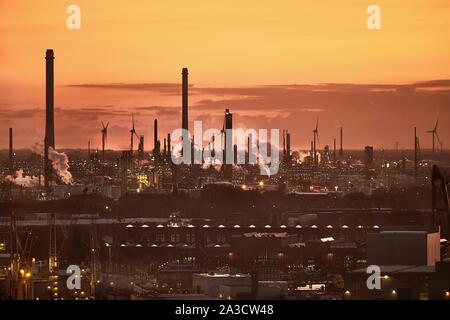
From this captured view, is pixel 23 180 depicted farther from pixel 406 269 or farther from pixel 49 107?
pixel 406 269

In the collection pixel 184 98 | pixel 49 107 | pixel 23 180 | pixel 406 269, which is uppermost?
pixel 184 98

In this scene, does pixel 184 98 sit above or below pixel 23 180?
above

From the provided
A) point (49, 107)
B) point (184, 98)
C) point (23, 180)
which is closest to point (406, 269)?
point (49, 107)

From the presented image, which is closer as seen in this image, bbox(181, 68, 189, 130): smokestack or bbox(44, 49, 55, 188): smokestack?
bbox(44, 49, 55, 188): smokestack

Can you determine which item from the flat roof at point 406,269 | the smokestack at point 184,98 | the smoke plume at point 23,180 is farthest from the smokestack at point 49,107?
the flat roof at point 406,269

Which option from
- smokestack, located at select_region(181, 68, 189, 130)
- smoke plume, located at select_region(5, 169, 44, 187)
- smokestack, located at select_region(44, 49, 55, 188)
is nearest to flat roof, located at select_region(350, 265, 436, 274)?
smokestack, located at select_region(44, 49, 55, 188)

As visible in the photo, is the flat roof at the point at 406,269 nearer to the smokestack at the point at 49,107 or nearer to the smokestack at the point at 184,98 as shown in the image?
the smokestack at the point at 49,107

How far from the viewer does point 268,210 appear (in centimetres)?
8538

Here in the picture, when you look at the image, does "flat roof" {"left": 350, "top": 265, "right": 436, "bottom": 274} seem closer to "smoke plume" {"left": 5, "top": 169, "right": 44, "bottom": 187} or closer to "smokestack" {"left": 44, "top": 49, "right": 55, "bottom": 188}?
"smokestack" {"left": 44, "top": 49, "right": 55, "bottom": 188}

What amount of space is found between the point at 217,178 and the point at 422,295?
7379cm

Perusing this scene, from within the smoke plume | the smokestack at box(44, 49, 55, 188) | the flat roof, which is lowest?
the flat roof

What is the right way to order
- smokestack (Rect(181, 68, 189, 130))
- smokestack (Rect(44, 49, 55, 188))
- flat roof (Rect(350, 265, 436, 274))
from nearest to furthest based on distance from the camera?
flat roof (Rect(350, 265, 436, 274))
smokestack (Rect(44, 49, 55, 188))
smokestack (Rect(181, 68, 189, 130))
